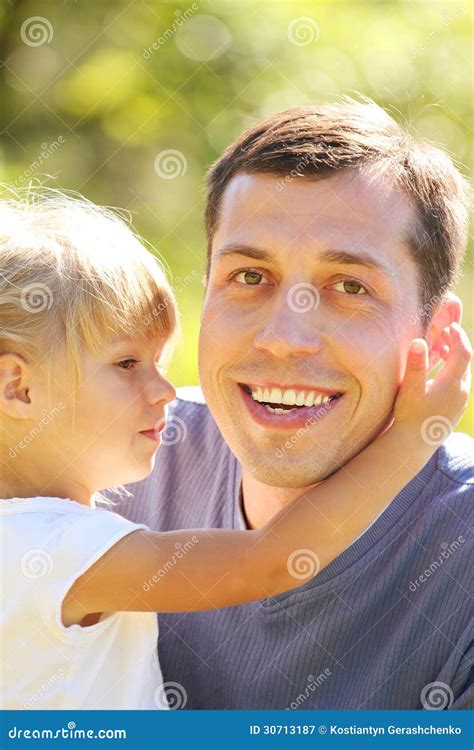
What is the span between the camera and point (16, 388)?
1935 mm

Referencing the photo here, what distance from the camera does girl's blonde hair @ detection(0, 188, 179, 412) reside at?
192 centimetres

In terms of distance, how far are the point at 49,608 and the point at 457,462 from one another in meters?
0.97

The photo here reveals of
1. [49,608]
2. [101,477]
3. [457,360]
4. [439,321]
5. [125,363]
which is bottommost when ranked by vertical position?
[49,608]

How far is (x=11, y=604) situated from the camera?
70.4 inches

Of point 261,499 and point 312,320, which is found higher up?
point 312,320

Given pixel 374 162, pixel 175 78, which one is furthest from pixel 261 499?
pixel 175 78

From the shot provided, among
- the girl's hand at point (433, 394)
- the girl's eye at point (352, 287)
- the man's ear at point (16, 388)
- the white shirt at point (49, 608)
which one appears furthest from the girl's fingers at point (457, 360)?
the man's ear at point (16, 388)

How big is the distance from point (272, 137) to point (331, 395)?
61cm

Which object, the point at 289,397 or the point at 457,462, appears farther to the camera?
the point at 457,462

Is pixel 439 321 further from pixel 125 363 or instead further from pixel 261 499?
pixel 125 363

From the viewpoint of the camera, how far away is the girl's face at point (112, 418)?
6.39 ft

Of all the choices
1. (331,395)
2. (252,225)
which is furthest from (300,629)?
(252,225)

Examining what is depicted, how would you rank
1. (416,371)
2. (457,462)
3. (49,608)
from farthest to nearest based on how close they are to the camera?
(457,462), (416,371), (49,608)

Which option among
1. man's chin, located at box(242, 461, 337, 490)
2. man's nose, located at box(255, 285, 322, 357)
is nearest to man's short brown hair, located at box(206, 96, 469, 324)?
man's nose, located at box(255, 285, 322, 357)
